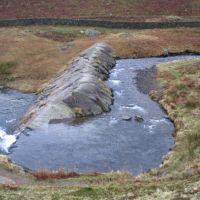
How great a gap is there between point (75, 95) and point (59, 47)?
129 feet

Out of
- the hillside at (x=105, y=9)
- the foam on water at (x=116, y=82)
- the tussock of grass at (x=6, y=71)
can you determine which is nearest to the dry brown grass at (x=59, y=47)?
the tussock of grass at (x=6, y=71)

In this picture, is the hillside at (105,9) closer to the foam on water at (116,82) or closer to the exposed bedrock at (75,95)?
the foam on water at (116,82)

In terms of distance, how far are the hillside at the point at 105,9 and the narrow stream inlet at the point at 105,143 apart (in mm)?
63444

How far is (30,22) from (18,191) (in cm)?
8985

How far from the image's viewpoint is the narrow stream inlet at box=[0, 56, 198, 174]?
4972 centimetres

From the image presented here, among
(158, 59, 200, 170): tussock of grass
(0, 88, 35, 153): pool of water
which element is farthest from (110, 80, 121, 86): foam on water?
(0, 88, 35, 153): pool of water

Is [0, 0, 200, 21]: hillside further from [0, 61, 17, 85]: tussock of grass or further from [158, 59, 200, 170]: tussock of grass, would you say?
[158, 59, 200, 170]: tussock of grass

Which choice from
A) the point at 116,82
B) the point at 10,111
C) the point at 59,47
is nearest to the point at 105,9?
the point at 59,47

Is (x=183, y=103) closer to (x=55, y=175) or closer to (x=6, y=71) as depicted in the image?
(x=55, y=175)

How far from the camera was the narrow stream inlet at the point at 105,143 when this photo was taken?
49722mm

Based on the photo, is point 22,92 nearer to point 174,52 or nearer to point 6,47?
point 6,47

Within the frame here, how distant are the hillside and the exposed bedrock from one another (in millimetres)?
47400

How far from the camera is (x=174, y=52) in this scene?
9788 centimetres

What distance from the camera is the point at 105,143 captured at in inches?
2149
